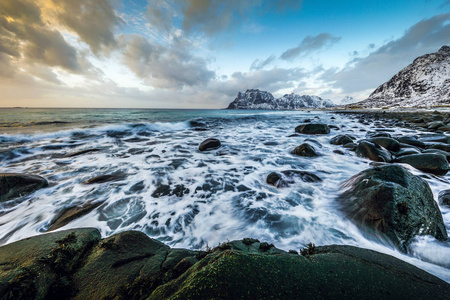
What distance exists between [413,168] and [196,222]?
268 inches

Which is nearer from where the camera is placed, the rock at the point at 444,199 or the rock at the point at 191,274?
the rock at the point at 191,274

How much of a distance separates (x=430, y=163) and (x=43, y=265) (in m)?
8.73

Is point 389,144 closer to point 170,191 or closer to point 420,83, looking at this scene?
Result: point 170,191

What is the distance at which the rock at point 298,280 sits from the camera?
1.14m

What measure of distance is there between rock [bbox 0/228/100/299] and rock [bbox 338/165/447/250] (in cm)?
409

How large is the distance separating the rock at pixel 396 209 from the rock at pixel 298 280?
1.11 metres

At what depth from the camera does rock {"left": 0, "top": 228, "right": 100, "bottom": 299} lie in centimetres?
137

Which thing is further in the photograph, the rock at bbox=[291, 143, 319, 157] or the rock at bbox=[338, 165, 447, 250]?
the rock at bbox=[291, 143, 319, 157]

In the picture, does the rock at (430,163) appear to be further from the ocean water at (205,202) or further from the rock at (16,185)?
the rock at (16,185)

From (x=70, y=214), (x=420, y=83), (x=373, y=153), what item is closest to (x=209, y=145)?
(x=70, y=214)

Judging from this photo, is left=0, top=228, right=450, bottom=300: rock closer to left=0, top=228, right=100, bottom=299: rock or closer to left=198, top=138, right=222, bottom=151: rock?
left=0, top=228, right=100, bottom=299: rock

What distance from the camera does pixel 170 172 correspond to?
5.90 meters

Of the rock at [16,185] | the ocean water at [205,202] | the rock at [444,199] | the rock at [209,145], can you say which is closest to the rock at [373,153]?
the ocean water at [205,202]

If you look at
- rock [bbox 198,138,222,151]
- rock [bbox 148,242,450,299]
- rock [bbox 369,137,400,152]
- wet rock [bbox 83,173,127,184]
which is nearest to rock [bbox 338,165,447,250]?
rock [bbox 148,242,450,299]
